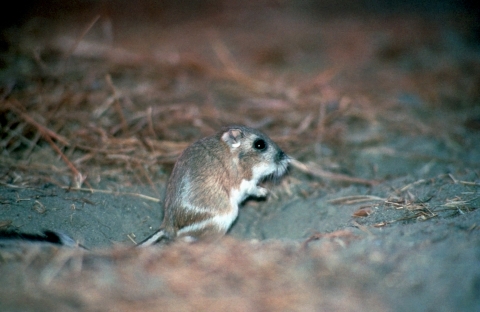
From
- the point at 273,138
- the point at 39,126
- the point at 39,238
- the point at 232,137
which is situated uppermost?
the point at 232,137

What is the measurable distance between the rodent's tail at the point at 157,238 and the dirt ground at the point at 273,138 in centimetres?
30

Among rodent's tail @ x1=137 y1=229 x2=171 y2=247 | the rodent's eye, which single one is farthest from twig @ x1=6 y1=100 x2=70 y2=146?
the rodent's eye

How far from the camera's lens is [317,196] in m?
4.91

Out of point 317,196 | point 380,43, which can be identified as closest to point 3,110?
point 317,196

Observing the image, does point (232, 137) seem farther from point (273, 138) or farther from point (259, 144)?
point (273, 138)

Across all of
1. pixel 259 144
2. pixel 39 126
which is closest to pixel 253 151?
pixel 259 144

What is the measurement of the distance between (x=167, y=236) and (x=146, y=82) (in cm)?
374

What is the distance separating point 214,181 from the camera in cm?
409

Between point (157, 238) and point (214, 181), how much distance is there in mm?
632

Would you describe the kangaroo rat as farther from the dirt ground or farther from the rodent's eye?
the dirt ground

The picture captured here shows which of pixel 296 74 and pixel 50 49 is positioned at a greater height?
pixel 50 49

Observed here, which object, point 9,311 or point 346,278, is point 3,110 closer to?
point 9,311

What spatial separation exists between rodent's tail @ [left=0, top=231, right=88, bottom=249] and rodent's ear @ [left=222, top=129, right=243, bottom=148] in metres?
1.47

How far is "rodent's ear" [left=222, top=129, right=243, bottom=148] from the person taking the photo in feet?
14.1
